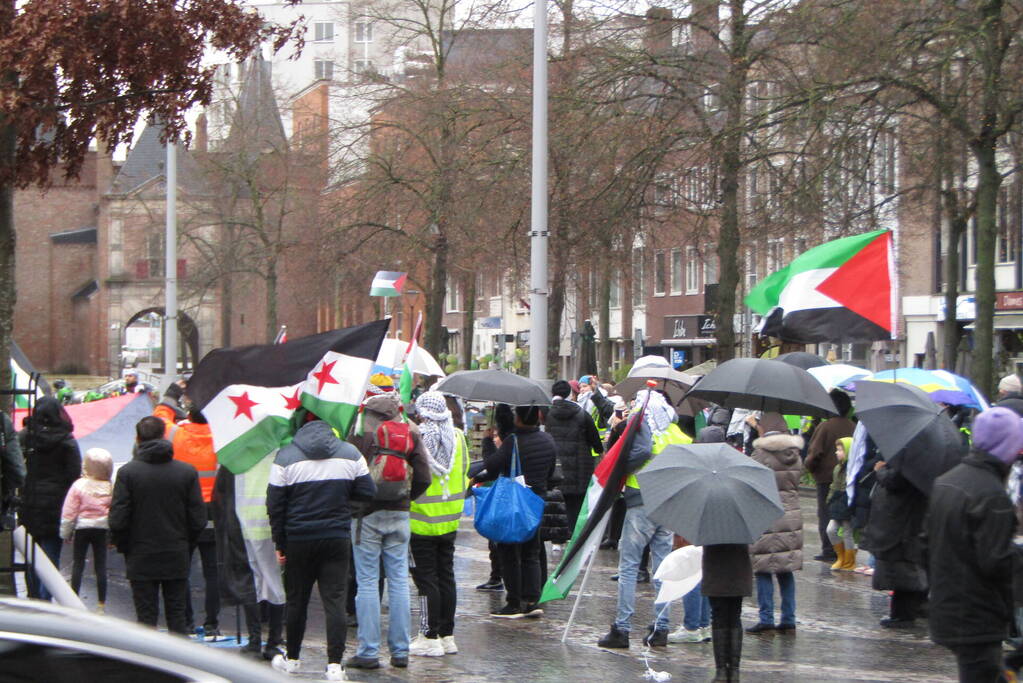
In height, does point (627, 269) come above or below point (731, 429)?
above

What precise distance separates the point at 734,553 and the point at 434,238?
915 inches

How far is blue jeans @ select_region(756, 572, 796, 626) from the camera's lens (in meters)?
11.2

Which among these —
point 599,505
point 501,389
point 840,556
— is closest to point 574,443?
point 501,389

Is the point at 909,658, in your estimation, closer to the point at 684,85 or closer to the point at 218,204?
the point at 684,85

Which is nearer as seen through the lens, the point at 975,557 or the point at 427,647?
the point at 975,557

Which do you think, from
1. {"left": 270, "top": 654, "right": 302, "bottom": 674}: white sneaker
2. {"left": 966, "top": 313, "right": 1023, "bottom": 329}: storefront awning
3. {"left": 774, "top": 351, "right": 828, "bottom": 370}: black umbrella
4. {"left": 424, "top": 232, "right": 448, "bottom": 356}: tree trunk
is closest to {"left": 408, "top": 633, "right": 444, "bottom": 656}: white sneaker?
{"left": 270, "top": 654, "right": 302, "bottom": 674}: white sneaker

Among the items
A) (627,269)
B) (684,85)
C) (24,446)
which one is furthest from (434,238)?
(24,446)

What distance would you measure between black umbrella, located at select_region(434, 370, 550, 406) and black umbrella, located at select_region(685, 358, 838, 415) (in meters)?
1.36

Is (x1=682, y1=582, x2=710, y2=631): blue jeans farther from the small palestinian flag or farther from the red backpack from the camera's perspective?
the small palestinian flag

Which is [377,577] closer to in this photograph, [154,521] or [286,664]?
[286,664]

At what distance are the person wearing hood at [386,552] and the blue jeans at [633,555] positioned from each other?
5.26 ft

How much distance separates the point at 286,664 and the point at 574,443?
5541 mm

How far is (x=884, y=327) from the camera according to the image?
12.2 m

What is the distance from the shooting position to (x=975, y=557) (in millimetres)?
6613
